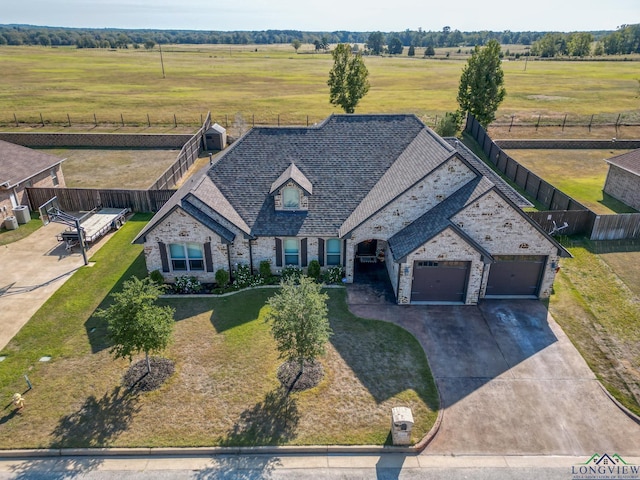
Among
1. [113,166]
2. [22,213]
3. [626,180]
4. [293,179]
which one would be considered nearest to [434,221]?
[293,179]

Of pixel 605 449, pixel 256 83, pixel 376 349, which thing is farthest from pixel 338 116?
pixel 256 83

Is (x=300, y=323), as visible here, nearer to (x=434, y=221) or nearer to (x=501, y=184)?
(x=434, y=221)

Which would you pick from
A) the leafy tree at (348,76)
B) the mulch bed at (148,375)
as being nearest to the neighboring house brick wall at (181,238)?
the mulch bed at (148,375)

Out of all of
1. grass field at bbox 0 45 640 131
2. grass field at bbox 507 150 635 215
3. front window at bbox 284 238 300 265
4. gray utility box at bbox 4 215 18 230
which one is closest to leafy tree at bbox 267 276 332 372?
front window at bbox 284 238 300 265

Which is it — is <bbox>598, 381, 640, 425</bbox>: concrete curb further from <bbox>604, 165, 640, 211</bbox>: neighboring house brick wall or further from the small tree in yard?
<bbox>604, 165, 640, 211</bbox>: neighboring house brick wall

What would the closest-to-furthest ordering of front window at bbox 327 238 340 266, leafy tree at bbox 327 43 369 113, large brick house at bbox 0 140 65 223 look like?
front window at bbox 327 238 340 266
large brick house at bbox 0 140 65 223
leafy tree at bbox 327 43 369 113
